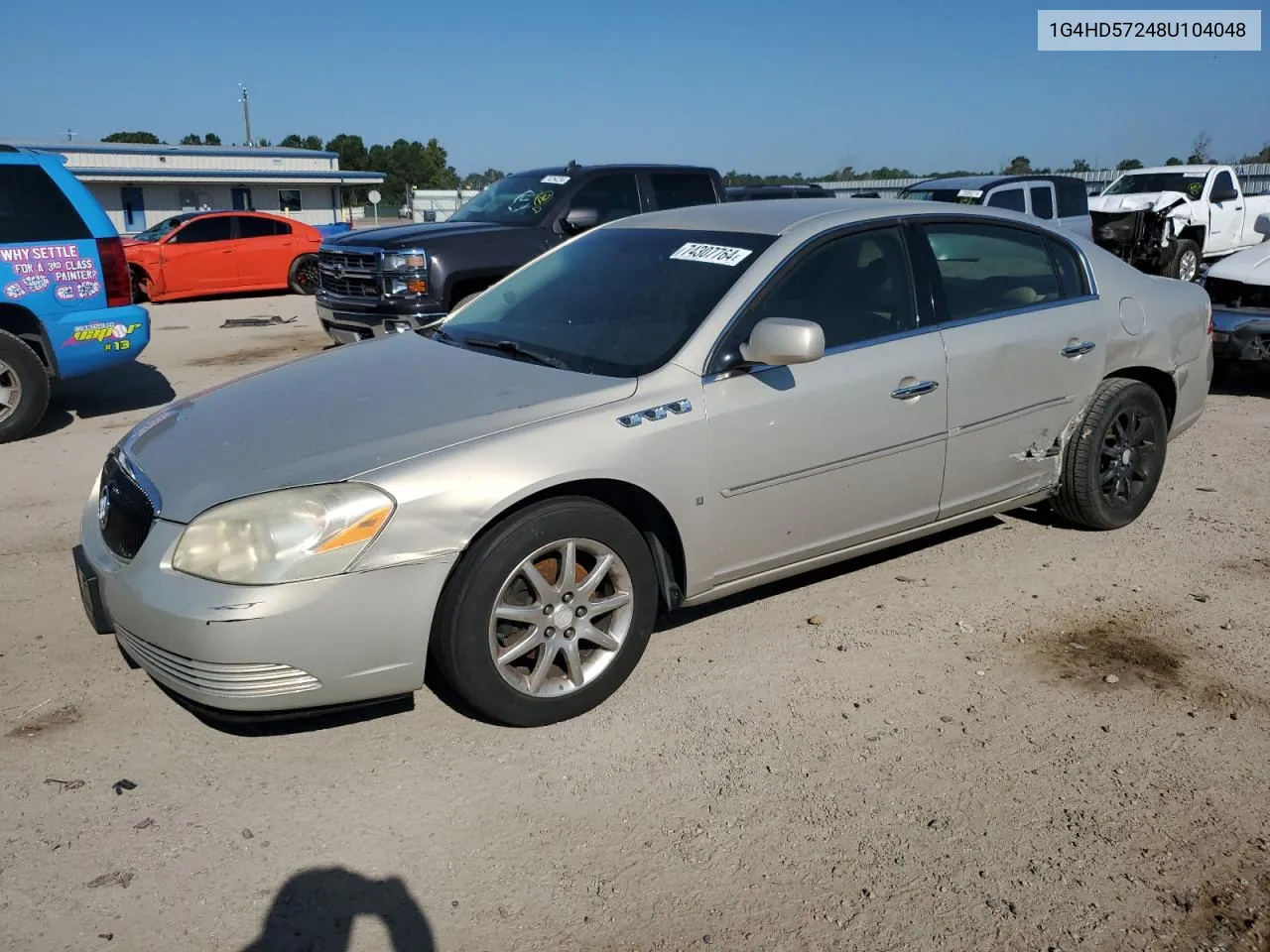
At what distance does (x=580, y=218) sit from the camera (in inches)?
390

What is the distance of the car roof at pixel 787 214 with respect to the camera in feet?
14.3

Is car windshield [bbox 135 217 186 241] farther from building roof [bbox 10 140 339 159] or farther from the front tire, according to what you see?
building roof [bbox 10 140 339 159]

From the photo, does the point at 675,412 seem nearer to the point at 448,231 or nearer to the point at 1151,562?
the point at 1151,562

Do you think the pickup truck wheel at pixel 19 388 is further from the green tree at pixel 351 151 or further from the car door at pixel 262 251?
the green tree at pixel 351 151

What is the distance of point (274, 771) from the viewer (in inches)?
131

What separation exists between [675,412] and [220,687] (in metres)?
1.68

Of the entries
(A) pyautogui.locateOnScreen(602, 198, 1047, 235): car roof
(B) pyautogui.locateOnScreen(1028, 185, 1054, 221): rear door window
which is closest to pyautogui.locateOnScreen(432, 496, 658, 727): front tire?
(A) pyautogui.locateOnScreen(602, 198, 1047, 235): car roof

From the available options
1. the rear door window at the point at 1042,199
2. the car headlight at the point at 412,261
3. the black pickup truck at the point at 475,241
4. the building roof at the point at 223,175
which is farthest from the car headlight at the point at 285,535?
the building roof at the point at 223,175

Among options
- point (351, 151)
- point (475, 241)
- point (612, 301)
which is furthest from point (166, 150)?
point (351, 151)

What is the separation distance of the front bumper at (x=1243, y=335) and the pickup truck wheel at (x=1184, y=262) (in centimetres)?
829

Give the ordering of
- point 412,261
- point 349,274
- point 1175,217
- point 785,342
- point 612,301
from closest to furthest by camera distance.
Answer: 1. point 785,342
2. point 612,301
3. point 412,261
4. point 349,274
5. point 1175,217

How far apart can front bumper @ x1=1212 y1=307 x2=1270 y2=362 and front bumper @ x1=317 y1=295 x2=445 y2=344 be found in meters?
6.24

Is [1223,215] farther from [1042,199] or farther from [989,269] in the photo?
Answer: [989,269]

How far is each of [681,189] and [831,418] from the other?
718cm
